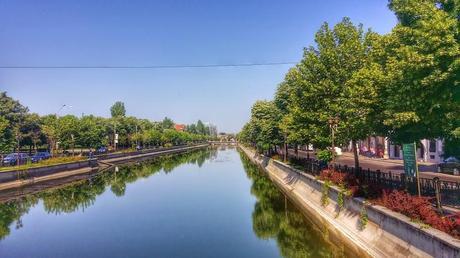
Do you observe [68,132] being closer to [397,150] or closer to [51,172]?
[51,172]

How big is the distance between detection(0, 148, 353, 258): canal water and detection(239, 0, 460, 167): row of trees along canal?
26.8 ft

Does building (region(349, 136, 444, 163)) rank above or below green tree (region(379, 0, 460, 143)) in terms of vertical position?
below

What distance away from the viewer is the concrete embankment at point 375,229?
46.4 ft

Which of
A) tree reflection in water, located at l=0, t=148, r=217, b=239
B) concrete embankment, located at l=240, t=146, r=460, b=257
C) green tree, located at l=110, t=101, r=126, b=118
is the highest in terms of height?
green tree, located at l=110, t=101, r=126, b=118

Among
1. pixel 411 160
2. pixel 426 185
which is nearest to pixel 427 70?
pixel 411 160

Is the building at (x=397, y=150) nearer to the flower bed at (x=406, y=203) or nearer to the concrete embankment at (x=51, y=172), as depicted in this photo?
the flower bed at (x=406, y=203)

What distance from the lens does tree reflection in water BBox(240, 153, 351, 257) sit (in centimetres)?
2286

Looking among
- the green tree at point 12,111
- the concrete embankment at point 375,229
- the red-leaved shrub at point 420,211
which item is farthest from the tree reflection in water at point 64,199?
the green tree at point 12,111

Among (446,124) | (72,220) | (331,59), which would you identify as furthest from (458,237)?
(72,220)

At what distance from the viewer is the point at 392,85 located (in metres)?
20.6

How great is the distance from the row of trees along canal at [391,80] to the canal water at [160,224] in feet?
26.8

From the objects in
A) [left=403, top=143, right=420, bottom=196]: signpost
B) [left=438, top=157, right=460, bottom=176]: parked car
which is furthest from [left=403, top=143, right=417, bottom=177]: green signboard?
[left=438, top=157, right=460, bottom=176]: parked car

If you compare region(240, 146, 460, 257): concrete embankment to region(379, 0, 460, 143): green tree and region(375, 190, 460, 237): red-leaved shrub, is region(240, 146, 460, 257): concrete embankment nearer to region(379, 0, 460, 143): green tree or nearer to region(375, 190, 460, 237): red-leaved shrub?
region(375, 190, 460, 237): red-leaved shrub

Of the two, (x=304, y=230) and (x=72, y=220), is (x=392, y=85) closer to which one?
(x=304, y=230)
